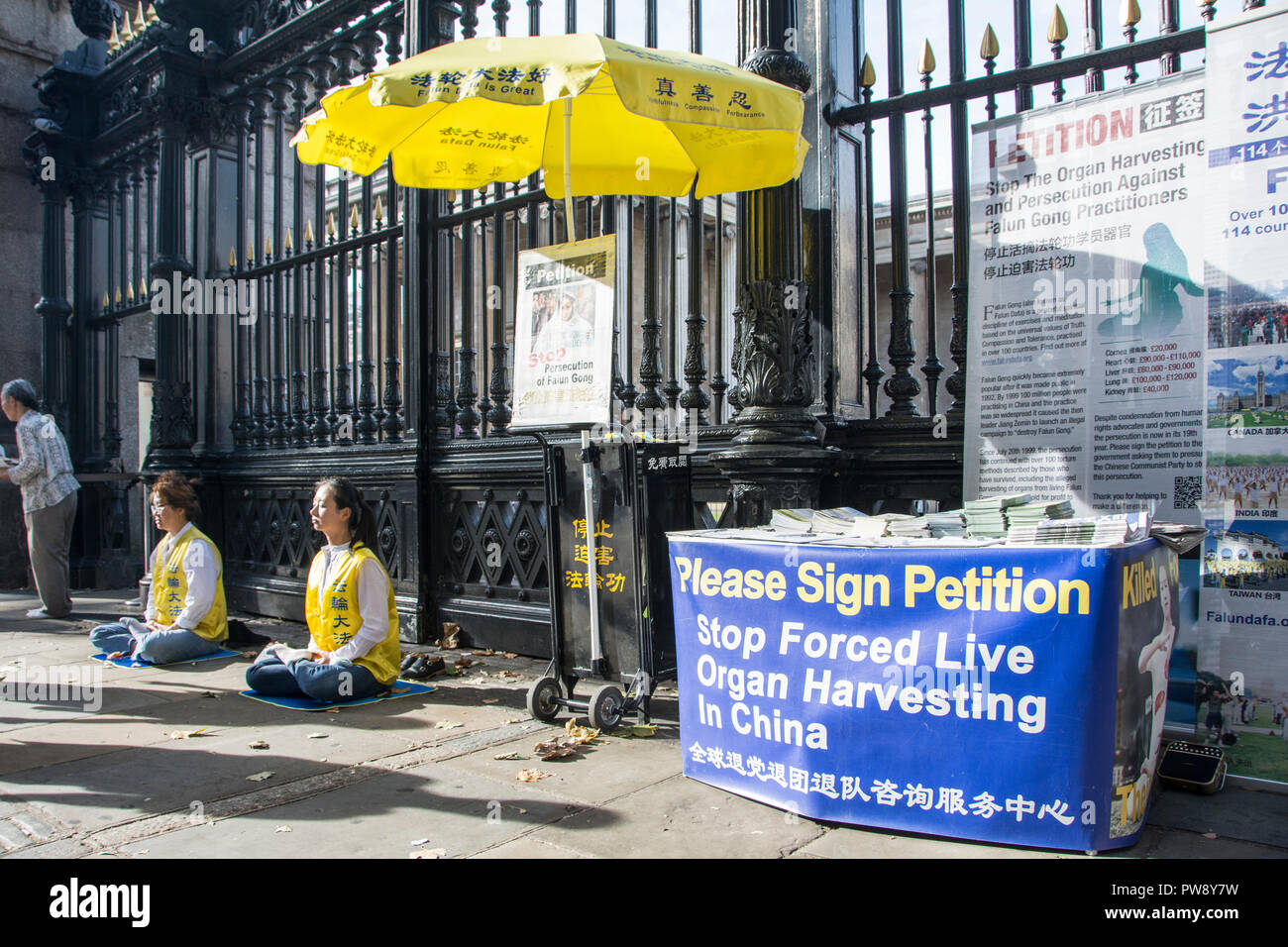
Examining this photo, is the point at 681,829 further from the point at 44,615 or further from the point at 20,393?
the point at 20,393

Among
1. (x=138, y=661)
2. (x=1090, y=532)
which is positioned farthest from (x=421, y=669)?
(x=1090, y=532)

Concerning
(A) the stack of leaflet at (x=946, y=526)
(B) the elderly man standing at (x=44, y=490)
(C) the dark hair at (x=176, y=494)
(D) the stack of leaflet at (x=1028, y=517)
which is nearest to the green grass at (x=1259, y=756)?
(D) the stack of leaflet at (x=1028, y=517)

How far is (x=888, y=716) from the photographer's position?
3244 mm

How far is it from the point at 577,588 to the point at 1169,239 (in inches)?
125

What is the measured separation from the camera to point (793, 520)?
12.9ft

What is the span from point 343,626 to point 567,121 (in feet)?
9.98

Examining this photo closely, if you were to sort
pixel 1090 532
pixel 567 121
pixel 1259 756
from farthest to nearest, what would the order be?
1. pixel 567 121
2. pixel 1259 756
3. pixel 1090 532

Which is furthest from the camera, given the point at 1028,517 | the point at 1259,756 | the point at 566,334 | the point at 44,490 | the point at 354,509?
the point at 44,490

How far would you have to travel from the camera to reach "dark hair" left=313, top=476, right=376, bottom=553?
537 cm

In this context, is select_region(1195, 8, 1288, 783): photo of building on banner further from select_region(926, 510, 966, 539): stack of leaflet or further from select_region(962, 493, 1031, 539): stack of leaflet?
select_region(926, 510, 966, 539): stack of leaflet

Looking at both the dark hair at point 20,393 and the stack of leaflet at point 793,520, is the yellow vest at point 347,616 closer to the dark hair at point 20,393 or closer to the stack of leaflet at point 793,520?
the stack of leaflet at point 793,520

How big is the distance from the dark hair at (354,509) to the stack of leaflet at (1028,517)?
3533 millimetres

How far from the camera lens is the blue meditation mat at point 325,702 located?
17.2 feet

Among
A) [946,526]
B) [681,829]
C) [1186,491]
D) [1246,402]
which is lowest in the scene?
[681,829]
